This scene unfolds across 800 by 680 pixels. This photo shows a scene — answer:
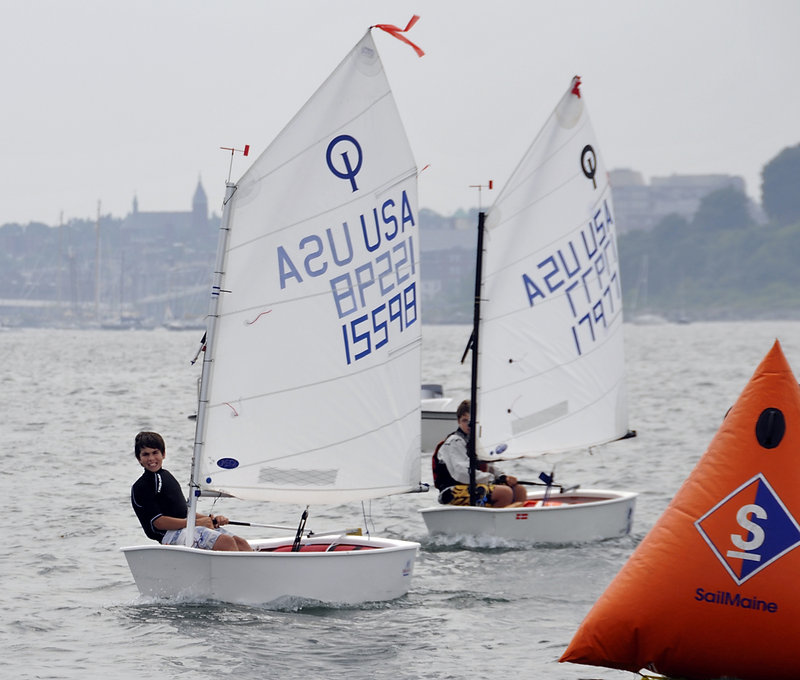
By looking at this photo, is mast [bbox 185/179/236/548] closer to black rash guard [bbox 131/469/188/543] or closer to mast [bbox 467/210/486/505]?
black rash guard [bbox 131/469/188/543]

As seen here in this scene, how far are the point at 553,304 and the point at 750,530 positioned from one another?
860 cm

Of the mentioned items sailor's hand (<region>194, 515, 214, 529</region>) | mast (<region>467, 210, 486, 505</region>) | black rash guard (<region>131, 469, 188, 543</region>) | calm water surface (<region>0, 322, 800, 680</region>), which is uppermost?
mast (<region>467, 210, 486, 505</region>)

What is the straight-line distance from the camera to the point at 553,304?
16031 millimetres

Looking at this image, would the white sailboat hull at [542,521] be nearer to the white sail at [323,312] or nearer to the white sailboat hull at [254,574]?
the white sail at [323,312]

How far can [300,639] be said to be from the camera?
10273mm

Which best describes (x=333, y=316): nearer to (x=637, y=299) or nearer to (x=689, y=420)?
(x=689, y=420)

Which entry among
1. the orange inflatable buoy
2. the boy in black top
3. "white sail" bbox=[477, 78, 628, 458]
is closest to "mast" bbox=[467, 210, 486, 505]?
"white sail" bbox=[477, 78, 628, 458]

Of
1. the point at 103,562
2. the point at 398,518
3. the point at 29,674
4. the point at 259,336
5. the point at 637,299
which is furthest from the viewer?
the point at 637,299

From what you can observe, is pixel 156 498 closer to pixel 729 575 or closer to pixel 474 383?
pixel 729 575

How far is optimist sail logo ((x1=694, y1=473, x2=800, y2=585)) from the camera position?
754cm

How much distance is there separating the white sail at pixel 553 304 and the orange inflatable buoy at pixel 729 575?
7.29 metres

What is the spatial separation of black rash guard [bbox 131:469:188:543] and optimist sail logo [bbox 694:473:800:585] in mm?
4717

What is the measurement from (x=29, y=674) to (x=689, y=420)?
27.6 meters

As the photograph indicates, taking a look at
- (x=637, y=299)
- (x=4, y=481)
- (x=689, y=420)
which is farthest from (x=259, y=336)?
(x=637, y=299)
